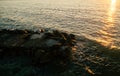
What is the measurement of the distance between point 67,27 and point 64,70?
986 inches

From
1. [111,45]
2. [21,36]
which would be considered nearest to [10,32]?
[21,36]

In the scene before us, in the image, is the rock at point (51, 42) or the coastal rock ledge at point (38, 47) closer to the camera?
the coastal rock ledge at point (38, 47)

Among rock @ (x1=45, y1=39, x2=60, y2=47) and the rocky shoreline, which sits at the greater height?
rock @ (x1=45, y1=39, x2=60, y2=47)

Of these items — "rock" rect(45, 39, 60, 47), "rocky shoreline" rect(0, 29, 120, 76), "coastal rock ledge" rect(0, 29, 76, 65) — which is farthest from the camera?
"rock" rect(45, 39, 60, 47)

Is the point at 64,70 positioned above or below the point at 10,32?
below

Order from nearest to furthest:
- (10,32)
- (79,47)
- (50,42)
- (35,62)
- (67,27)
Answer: (35,62)
(50,42)
(79,47)
(10,32)
(67,27)

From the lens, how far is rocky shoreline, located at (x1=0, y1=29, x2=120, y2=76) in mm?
26422

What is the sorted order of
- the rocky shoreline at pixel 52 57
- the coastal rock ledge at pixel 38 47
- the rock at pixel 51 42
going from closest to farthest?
1. the rocky shoreline at pixel 52 57
2. the coastal rock ledge at pixel 38 47
3. the rock at pixel 51 42

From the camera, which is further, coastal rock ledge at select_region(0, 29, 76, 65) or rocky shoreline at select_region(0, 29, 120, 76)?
coastal rock ledge at select_region(0, 29, 76, 65)

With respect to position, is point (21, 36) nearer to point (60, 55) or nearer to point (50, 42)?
point (50, 42)

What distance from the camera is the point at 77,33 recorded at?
1751 inches

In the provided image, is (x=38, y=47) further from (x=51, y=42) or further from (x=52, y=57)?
(x=52, y=57)

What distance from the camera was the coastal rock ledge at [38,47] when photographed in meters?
29.1

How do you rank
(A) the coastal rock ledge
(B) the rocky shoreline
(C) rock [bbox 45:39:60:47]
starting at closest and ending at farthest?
(B) the rocky shoreline < (A) the coastal rock ledge < (C) rock [bbox 45:39:60:47]
